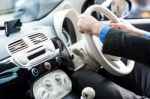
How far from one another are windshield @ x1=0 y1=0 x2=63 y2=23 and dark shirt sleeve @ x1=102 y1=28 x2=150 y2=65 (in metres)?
0.59

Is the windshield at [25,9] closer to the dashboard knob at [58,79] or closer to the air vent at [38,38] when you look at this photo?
the air vent at [38,38]

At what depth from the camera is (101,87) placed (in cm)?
165

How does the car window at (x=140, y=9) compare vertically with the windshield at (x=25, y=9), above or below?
below

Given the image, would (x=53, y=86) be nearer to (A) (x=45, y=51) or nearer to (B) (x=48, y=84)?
(B) (x=48, y=84)

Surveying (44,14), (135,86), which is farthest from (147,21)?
(44,14)

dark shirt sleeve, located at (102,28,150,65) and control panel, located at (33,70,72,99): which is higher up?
dark shirt sleeve, located at (102,28,150,65)

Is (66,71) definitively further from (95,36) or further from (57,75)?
(95,36)

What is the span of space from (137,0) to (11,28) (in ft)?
4.01

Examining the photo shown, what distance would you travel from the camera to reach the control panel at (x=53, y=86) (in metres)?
1.58

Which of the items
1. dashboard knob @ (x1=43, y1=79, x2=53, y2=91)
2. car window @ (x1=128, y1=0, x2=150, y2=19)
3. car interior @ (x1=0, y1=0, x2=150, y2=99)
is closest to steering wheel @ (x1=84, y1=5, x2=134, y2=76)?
car interior @ (x1=0, y1=0, x2=150, y2=99)

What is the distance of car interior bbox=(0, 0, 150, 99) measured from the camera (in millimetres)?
1556

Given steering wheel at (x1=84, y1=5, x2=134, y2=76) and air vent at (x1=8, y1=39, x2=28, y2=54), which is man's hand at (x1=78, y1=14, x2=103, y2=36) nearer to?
steering wheel at (x1=84, y1=5, x2=134, y2=76)

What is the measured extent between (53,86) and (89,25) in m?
0.35

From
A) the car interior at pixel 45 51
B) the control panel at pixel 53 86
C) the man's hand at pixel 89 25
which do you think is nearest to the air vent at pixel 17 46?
the car interior at pixel 45 51
